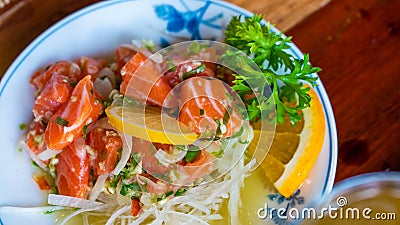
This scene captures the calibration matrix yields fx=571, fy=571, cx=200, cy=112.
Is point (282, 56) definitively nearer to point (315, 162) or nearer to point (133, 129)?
point (315, 162)

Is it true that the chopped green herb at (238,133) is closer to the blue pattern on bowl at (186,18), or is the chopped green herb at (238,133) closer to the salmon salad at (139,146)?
the salmon salad at (139,146)

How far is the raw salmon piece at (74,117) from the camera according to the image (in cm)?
163

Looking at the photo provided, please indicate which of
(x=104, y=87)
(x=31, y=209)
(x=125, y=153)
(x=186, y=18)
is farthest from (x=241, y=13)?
(x=31, y=209)

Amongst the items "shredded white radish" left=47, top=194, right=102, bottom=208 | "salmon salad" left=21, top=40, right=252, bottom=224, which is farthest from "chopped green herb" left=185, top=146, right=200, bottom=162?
"shredded white radish" left=47, top=194, right=102, bottom=208

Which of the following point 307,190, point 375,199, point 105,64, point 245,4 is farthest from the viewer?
point 245,4

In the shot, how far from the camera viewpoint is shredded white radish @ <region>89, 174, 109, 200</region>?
1.69 metres

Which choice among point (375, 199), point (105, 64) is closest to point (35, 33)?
point (105, 64)

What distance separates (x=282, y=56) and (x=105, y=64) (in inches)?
22.7

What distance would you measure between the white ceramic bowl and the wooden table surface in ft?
0.55

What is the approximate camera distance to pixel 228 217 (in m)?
1.75

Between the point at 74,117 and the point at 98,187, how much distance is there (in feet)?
0.73

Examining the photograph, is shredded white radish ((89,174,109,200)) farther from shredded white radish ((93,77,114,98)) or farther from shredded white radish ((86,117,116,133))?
shredded white radish ((93,77,114,98))

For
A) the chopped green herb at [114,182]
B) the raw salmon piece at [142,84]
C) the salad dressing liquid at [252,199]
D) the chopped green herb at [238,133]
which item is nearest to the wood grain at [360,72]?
the salad dressing liquid at [252,199]

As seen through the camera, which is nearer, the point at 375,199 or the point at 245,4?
the point at 375,199
